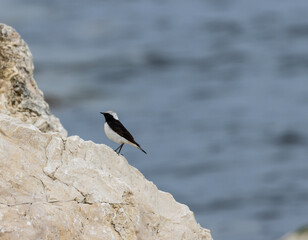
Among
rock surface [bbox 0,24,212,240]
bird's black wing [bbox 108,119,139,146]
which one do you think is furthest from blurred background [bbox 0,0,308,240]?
rock surface [bbox 0,24,212,240]

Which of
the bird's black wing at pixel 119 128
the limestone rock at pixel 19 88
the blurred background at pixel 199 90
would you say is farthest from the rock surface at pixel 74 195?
the blurred background at pixel 199 90

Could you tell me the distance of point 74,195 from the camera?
8188 millimetres

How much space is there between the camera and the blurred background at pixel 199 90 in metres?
34.9

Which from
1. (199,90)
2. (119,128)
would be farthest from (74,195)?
(199,90)

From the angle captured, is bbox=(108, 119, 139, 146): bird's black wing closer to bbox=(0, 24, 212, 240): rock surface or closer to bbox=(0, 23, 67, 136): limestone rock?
bbox=(0, 23, 67, 136): limestone rock

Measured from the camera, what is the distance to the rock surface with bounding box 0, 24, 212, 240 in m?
7.77

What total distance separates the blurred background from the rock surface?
1651cm

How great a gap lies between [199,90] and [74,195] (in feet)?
146

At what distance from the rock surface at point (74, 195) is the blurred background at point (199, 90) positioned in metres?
16.5

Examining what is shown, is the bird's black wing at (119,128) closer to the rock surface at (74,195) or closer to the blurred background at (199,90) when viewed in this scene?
the rock surface at (74,195)

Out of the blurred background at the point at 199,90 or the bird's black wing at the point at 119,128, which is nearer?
the bird's black wing at the point at 119,128

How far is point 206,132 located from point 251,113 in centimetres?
458

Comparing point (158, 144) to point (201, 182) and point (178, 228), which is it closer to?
point (201, 182)

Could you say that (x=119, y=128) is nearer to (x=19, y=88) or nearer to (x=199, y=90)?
(x=19, y=88)
